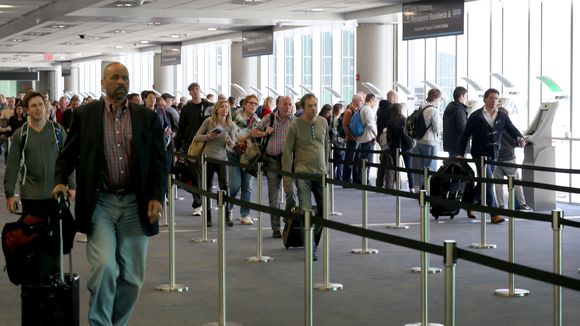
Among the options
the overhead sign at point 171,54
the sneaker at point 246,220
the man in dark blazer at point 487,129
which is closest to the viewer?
the sneaker at point 246,220

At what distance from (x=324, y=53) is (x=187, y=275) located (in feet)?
82.2

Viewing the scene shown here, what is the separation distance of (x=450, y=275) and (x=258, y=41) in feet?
80.4

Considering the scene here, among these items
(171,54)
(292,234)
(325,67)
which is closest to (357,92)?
(325,67)

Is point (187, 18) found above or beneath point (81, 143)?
above

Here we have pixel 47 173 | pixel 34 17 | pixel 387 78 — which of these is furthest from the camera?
pixel 34 17

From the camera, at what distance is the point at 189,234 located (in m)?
13.6

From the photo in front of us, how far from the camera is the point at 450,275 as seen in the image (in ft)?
18.3

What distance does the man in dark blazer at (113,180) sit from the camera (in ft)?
20.7

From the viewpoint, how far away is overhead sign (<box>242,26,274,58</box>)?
95.8 ft

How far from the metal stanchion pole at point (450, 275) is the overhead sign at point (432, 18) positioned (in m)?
14.3

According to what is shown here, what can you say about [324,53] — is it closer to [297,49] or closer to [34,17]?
[297,49]

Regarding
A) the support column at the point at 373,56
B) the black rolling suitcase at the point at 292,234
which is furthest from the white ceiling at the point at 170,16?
the black rolling suitcase at the point at 292,234

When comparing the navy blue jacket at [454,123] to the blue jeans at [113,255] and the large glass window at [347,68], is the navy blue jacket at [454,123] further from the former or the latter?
the large glass window at [347,68]

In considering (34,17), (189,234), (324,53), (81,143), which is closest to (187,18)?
(34,17)
